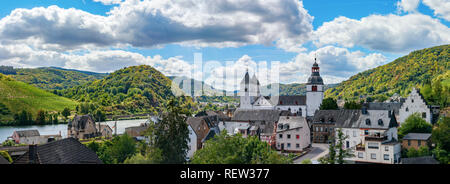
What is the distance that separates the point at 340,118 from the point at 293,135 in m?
6.49

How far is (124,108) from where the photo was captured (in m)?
134

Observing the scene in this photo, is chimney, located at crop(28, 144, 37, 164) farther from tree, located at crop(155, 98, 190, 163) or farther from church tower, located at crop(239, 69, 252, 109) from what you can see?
church tower, located at crop(239, 69, 252, 109)

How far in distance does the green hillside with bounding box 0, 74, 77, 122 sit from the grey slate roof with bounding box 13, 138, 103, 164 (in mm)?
91478

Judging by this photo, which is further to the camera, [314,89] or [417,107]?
[314,89]

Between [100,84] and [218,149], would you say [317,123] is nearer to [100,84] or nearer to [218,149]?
[218,149]

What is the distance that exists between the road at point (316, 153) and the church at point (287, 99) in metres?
25.9

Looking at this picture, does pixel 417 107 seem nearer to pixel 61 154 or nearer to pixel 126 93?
pixel 61 154

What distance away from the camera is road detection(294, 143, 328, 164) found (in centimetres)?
3353

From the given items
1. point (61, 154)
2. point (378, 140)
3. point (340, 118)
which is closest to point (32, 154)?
point (61, 154)

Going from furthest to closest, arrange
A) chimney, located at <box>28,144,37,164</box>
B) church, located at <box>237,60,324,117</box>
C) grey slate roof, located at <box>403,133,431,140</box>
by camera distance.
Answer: church, located at <box>237,60,324,117</box>
grey slate roof, located at <box>403,133,431,140</box>
chimney, located at <box>28,144,37,164</box>

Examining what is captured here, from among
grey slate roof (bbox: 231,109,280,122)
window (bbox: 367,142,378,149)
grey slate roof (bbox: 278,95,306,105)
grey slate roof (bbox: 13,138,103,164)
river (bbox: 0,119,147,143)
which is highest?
grey slate roof (bbox: 278,95,306,105)

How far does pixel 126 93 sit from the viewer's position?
506 feet

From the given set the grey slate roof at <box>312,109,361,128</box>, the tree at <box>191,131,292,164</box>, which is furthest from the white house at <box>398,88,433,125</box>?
the tree at <box>191,131,292,164</box>
